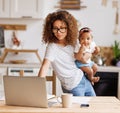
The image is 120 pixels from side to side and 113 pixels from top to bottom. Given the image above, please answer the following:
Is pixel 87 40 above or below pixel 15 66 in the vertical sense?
above

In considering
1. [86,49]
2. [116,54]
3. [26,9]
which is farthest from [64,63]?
[116,54]

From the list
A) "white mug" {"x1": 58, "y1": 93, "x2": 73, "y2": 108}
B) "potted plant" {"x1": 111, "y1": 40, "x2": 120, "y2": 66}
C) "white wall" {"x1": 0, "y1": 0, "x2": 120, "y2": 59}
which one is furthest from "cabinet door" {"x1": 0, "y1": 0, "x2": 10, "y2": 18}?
"white mug" {"x1": 58, "y1": 93, "x2": 73, "y2": 108}

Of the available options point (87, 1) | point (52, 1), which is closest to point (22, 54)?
point (52, 1)

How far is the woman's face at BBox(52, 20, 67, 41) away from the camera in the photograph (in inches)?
89.7

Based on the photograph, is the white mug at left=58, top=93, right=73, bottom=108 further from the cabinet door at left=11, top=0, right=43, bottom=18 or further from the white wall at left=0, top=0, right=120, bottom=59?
the white wall at left=0, top=0, right=120, bottom=59

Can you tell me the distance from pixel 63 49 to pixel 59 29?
0.16 meters

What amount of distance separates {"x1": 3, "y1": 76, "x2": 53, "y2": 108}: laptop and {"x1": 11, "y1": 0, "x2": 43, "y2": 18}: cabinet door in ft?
9.16

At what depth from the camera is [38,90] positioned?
1909mm

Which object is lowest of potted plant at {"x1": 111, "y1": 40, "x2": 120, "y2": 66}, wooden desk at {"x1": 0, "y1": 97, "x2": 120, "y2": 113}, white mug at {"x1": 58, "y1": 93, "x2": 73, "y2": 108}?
potted plant at {"x1": 111, "y1": 40, "x2": 120, "y2": 66}

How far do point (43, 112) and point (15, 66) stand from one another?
2.75 meters

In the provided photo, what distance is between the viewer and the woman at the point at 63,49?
2295 mm

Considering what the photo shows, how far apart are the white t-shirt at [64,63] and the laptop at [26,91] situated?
1.37 ft

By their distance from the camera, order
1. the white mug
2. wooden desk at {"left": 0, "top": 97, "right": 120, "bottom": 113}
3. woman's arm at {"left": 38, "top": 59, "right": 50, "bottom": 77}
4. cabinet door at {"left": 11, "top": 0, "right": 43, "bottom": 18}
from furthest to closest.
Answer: cabinet door at {"left": 11, "top": 0, "right": 43, "bottom": 18}
woman's arm at {"left": 38, "top": 59, "right": 50, "bottom": 77}
the white mug
wooden desk at {"left": 0, "top": 97, "right": 120, "bottom": 113}

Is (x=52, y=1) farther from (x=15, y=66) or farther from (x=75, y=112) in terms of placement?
(x=75, y=112)
